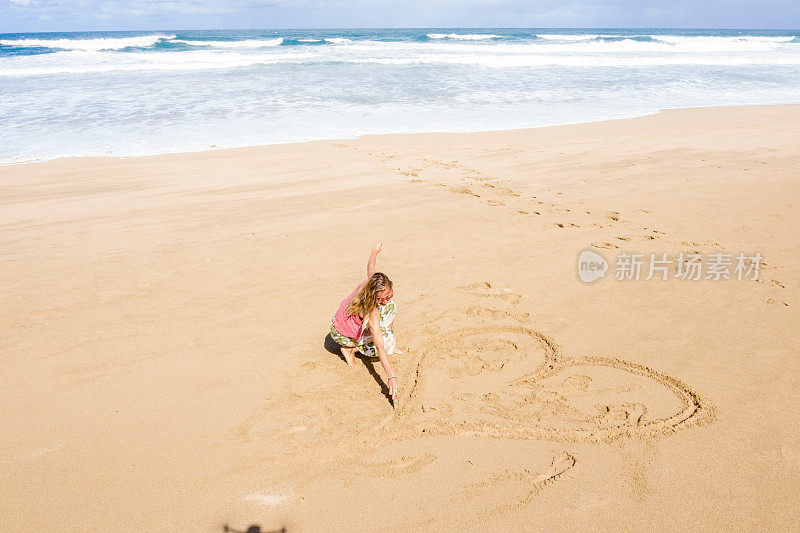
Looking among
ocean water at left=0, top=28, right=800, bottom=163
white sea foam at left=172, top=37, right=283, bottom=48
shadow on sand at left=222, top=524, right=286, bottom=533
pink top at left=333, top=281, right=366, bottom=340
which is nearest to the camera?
shadow on sand at left=222, top=524, right=286, bottom=533

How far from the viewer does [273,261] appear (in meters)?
5.18

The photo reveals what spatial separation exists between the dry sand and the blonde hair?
49 centimetres

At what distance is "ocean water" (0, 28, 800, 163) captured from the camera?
38.8 feet

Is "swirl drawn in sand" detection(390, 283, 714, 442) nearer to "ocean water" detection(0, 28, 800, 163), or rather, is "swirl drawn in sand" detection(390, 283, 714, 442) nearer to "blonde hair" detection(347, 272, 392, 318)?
"blonde hair" detection(347, 272, 392, 318)

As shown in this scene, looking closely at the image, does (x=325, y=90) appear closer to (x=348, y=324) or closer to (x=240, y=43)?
(x=348, y=324)

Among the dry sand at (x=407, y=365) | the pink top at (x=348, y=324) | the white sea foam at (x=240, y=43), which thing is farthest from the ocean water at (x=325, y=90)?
the pink top at (x=348, y=324)

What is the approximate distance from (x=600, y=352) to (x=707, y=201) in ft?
13.7

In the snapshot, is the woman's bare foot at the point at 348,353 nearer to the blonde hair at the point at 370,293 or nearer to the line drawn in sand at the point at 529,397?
the blonde hair at the point at 370,293

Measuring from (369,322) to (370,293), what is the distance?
0.65 feet

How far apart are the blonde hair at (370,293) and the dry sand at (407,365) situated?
0.49 meters

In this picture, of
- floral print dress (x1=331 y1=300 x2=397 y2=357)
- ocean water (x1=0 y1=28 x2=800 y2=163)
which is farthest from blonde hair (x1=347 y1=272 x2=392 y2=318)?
ocean water (x1=0 y1=28 x2=800 y2=163)

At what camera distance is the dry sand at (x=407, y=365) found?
97.3 inches

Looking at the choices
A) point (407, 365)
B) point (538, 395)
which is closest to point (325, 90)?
point (407, 365)

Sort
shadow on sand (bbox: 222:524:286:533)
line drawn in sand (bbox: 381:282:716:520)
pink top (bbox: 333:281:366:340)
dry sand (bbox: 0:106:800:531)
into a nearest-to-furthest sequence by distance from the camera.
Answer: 1. shadow on sand (bbox: 222:524:286:533)
2. dry sand (bbox: 0:106:800:531)
3. line drawn in sand (bbox: 381:282:716:520)
4. pink top (bbox: 333:281:366:340)
